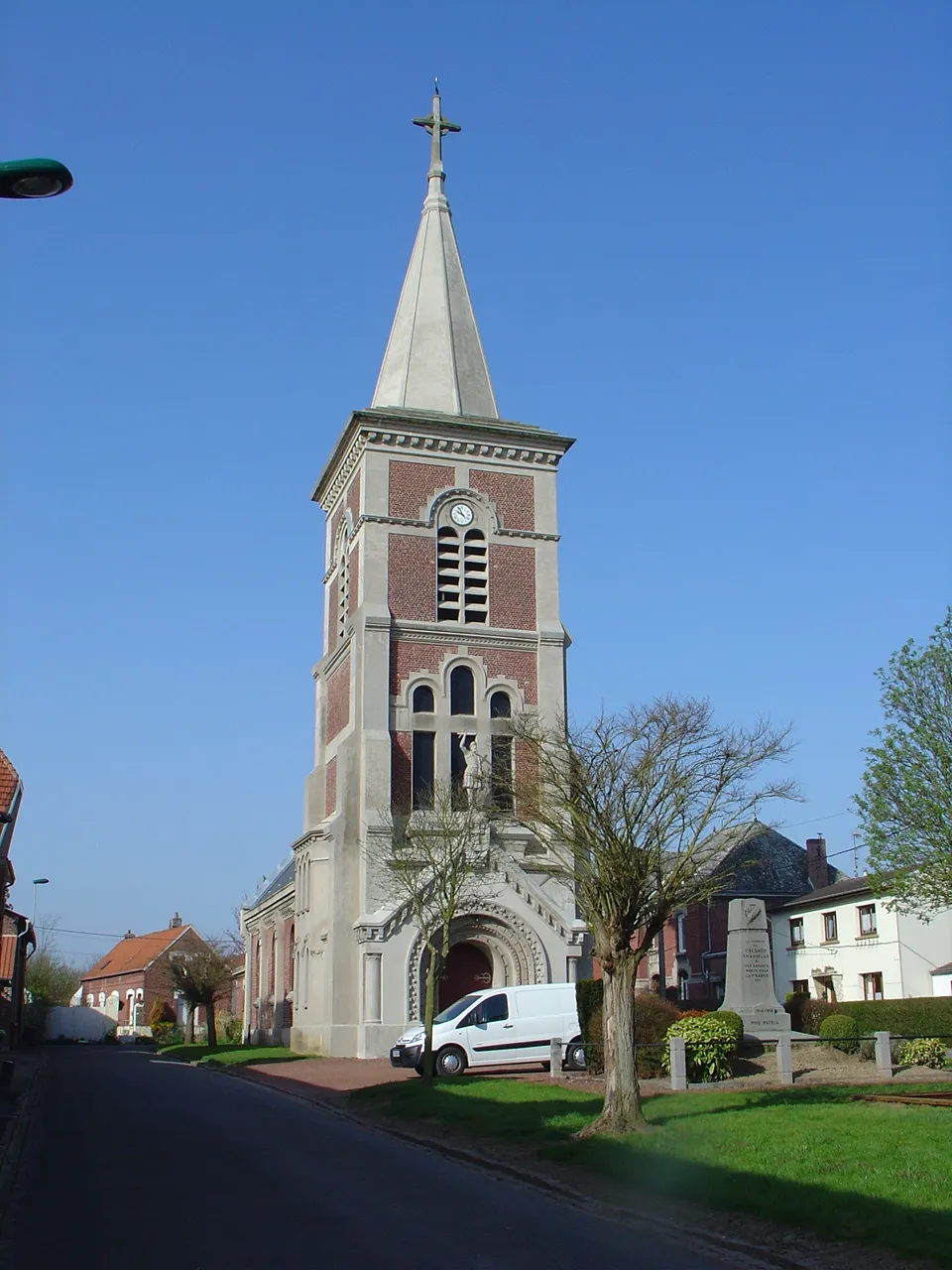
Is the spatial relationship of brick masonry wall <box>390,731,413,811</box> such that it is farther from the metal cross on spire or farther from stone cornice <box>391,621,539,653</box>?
the metal cross on spire

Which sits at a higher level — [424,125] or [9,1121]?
[424,125]

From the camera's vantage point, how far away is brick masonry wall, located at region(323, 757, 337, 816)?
4572 cm

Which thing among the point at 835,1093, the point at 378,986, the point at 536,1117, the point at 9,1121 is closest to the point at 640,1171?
the point at 536,1117

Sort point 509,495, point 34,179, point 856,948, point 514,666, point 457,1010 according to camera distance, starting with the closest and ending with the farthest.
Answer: point 34,179
point 457,1010
point 514,666
point 509,495
point 856,948

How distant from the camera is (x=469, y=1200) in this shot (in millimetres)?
12617

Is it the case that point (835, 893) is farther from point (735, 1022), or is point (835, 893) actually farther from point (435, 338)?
point (735, 1022)

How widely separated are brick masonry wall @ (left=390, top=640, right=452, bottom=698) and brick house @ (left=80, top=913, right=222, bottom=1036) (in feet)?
133

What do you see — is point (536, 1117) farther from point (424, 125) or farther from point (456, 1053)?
point (424, 125)

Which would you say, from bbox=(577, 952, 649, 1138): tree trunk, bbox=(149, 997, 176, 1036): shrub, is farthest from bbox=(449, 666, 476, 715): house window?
bbox=(149, 997, 176, 1036): shrub

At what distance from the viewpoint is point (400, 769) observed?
1635 inches

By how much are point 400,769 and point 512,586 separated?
7.68 meters

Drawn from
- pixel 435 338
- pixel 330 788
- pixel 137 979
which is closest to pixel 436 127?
pixel 435 338

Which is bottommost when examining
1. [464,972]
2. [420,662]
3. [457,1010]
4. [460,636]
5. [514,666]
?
[457,1010]

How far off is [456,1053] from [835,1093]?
10.8 metres
